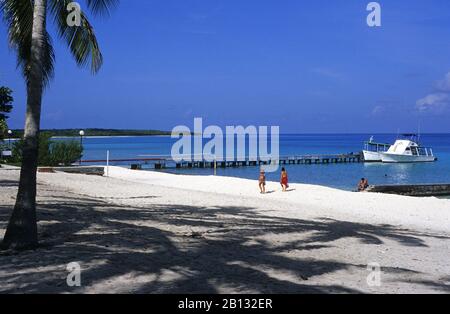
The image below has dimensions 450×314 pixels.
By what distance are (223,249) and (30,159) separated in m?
3.14

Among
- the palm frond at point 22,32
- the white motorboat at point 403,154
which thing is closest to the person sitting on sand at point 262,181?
the palm frond at point 22,32

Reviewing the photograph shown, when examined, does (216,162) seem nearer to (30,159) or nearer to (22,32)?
(22,32)

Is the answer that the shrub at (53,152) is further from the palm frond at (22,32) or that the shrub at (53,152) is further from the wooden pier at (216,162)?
the palm frond at (22,32)

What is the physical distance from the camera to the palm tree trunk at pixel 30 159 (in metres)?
7.08

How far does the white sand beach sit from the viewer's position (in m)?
5.77

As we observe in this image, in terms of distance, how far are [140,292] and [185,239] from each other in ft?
11.2

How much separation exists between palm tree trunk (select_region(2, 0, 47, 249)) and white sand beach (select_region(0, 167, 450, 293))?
308 mm

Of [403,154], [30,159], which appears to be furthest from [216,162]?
[30,159]

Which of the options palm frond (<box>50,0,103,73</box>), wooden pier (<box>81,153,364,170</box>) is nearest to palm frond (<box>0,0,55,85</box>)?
palm frond (<box>50,0,103,73</box>)

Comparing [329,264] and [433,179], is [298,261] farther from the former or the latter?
[433,179]

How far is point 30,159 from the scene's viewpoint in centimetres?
714

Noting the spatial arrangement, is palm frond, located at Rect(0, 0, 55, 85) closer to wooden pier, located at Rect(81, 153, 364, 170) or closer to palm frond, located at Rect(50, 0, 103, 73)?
palm frond, located at Rect(50, 0, 103, 73)
